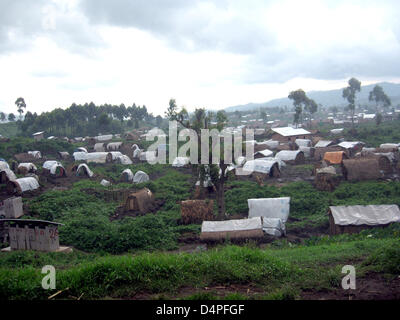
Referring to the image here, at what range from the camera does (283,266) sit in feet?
21.6

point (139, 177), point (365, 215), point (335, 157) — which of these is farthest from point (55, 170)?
point (365, 215)

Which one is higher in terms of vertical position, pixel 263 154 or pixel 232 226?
pixel 263 154

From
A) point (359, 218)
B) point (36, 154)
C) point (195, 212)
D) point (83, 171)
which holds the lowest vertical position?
point (195, 212)

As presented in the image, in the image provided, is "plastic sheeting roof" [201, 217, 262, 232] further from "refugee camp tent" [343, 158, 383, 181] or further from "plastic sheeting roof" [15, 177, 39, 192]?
"plastic sheeting roof" [15, 177, 39, 192]

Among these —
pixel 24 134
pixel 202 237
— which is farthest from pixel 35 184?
pixel 24 134

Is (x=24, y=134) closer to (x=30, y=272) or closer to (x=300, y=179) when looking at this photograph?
(x=300, y=179)

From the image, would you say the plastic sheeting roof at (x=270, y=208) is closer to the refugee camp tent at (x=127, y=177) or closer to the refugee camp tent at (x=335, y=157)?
the refugee camp tent at (x=127, y=177)

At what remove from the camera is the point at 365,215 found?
12547mm

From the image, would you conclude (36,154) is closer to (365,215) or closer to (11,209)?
(11,209)

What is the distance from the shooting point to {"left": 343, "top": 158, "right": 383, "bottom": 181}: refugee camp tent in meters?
20.0

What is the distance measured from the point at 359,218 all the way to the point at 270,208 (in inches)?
137

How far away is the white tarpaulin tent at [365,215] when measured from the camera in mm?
12250

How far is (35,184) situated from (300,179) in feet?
55.4

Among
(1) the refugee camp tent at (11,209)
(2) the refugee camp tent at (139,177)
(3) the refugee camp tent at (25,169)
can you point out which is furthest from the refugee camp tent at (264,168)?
(3) the refugee camp tent at (25,169)
